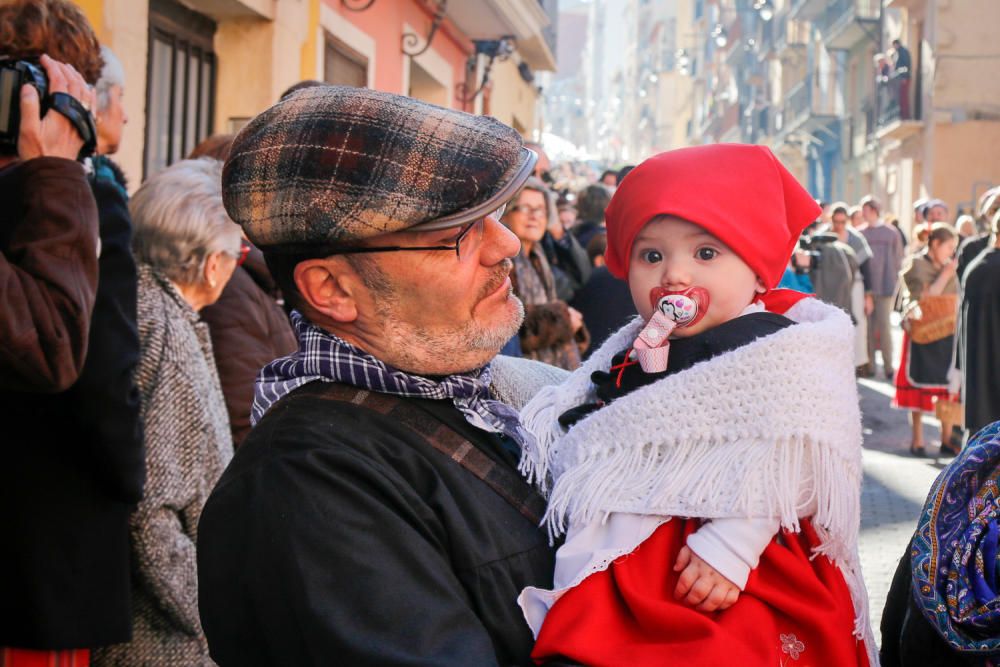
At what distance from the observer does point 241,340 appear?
4324mm

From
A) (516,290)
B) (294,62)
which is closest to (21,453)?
(516,290)

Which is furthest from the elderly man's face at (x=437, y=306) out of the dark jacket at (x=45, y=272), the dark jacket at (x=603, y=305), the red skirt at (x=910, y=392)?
the red skirt at (x=910, y=392)

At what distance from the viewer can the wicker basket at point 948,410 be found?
9.73 m

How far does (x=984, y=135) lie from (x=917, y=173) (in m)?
2.10

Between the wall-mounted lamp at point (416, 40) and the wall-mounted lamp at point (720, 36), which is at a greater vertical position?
the wall-mounted lamp at point (720, 36)

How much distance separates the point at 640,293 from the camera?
2457 mm

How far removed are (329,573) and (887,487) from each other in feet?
24.6

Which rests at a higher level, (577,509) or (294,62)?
(294,62)

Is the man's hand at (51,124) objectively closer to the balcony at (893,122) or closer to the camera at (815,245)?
the camera at (815,245)

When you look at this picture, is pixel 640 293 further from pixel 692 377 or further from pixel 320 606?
pixel 320 606

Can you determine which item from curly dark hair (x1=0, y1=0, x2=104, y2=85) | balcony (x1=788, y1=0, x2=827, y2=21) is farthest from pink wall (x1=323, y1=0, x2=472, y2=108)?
balcony (x1=788, y1=0, x2=827, y2=21)

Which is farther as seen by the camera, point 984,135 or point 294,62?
point 984,135

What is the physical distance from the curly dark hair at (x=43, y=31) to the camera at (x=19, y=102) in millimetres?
73

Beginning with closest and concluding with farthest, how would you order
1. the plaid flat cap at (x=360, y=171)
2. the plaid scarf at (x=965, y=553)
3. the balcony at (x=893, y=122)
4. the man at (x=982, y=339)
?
the plaid scarf at (x=965, y=553) → the plaid flat cap at (x=360, y=171) → the man at (x=982, y=339) → the balcony at (x=893, y=122)
